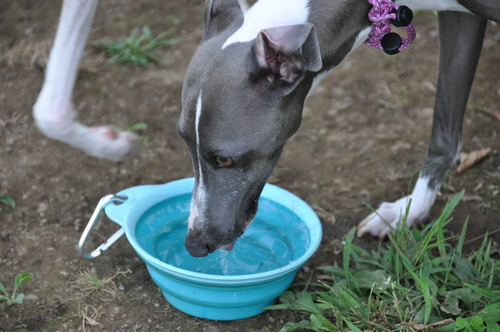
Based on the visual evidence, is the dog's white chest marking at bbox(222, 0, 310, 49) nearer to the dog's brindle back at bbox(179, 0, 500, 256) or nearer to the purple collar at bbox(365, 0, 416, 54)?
the dog's brindle back at bbox(179, 0, 500, 256)

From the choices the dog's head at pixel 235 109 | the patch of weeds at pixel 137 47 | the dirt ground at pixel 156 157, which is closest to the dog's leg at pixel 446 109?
the dirt ground at pixel 156 157

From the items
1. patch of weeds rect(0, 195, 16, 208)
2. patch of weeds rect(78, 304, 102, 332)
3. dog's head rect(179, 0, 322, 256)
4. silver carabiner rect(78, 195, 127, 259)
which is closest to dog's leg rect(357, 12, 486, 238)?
dog's head rect(179, 0, 322, 256)

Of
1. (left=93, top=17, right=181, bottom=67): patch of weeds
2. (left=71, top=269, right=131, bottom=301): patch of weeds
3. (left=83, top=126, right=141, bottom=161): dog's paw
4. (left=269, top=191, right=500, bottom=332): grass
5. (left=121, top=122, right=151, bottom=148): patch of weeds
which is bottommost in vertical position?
(left=121, top=122, right=151, bottom=148): patch of weeds

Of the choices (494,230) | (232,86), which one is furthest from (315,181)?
(232,86)

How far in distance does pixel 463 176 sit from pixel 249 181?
169 cm

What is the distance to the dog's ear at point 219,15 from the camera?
2549mm

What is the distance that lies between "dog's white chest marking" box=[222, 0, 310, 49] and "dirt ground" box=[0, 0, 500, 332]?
3.86ft

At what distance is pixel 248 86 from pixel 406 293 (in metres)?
1.02

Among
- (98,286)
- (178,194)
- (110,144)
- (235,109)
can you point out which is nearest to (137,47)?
(110,144)

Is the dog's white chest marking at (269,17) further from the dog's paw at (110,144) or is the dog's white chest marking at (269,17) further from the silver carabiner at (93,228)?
the dog's paw at (110,144)

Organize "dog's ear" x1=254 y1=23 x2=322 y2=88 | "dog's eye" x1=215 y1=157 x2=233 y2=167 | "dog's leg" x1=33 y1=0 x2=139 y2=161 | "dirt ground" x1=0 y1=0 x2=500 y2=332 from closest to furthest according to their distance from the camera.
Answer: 1. "dog's ear" x1=254 y1=23 x2=322 y2=88
2. "dog's eye" x1=215 y1=157 x2=233 y2=167
3. "dirt ground" x1=0 y1=0 x2=500 y2=332
4. "dog's leg" x1=33 y1=0 x2=139 y2=161

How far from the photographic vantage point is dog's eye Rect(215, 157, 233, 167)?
2404 millimetres

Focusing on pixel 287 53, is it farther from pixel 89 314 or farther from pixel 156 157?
pixel 156 157

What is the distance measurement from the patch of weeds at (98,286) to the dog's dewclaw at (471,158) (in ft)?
6.71
